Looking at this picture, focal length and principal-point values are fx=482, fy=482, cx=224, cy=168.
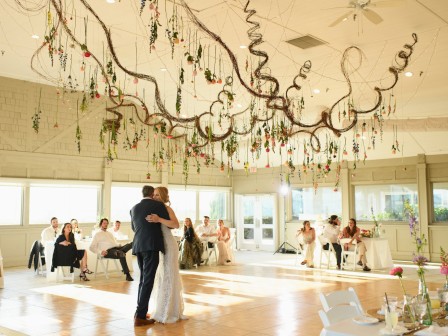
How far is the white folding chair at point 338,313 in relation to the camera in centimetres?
332

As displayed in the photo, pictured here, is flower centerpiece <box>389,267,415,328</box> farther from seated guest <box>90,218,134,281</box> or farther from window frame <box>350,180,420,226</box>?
window frame <box>350,180,420,226</box>

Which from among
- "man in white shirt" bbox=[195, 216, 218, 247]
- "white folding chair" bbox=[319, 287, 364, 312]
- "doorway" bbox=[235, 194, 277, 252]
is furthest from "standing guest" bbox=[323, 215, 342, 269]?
"white folding chair" bbox=[319, 287, 364, 312]

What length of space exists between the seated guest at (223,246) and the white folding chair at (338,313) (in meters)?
9.17

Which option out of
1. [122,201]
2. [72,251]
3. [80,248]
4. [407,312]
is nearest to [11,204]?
[122,201]

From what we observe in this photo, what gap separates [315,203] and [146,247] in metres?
11.3

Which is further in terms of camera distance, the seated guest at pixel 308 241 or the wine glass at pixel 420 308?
the seated guest at pixel 308 241

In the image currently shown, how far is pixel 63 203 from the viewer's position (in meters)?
13.9

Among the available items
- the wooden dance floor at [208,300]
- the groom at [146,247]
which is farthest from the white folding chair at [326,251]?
the groom at [146,247]

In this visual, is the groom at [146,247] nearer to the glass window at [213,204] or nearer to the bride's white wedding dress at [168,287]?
the bride's white wedding dress at [168,287]

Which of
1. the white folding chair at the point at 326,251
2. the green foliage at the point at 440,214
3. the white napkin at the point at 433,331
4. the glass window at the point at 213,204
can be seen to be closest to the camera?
the white napkin at the point at 433,331

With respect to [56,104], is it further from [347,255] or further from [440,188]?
[440,188]

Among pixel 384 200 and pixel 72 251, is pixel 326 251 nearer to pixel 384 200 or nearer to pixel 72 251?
pixel 384 200

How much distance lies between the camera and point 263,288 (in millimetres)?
8758

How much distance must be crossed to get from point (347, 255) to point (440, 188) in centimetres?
384
